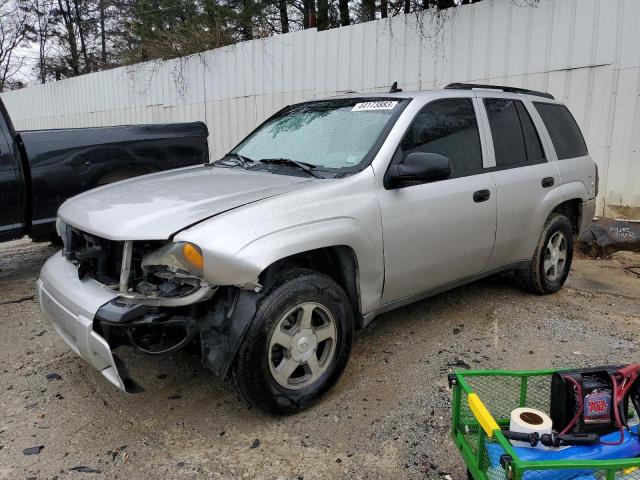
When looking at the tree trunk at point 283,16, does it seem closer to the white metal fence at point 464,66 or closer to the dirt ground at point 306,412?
the white metal fence at point 464,66

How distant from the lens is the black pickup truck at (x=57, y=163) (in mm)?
5000

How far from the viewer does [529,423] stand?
2053 millimetres

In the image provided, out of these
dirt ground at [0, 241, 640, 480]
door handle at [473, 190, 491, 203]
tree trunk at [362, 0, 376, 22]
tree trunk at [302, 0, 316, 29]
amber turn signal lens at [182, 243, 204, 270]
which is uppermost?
tree trunk at [302, 0, 316, 29]

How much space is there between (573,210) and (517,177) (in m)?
1.19

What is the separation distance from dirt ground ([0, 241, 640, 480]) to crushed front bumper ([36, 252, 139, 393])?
0.45 m

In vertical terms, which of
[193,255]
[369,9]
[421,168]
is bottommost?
[193,255]

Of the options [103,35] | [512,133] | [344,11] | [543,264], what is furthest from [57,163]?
[103,35]

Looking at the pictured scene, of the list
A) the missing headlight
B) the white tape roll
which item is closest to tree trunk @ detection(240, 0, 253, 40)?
the missing headlight

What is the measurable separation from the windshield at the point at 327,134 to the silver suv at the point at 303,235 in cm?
1

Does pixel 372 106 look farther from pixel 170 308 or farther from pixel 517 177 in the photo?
pixel 170 308

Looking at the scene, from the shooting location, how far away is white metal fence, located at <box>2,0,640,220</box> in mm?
6414

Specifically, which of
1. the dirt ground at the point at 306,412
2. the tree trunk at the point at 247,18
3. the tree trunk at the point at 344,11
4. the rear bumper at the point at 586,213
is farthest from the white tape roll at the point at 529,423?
the tree trunk at the point at 247,18

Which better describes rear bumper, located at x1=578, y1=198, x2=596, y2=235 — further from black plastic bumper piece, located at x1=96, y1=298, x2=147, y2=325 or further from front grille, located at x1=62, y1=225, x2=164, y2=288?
black plastic bumper piece, located at x1=96, y1=298, x2=147, y2=325

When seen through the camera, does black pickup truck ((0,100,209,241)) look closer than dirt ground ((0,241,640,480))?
No
